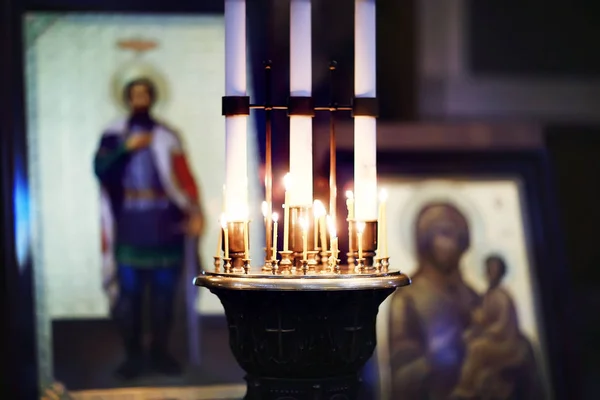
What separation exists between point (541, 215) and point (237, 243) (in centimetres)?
191

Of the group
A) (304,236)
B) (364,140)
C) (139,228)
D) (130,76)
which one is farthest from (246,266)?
(130,76)

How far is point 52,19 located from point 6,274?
99 cm

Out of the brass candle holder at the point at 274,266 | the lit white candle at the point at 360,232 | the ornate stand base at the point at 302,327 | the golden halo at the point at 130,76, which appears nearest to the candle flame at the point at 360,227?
the lit white candle at the point at 360,232

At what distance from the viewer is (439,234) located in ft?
13.5

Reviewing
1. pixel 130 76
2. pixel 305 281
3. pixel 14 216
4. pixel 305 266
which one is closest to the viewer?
pixel 305 281

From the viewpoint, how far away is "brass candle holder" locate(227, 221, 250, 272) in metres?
2.58

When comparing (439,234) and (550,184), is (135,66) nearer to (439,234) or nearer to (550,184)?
(439,234)

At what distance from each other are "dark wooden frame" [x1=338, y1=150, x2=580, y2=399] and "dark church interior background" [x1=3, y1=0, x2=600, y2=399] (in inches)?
0.4

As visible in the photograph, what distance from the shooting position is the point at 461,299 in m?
4.09

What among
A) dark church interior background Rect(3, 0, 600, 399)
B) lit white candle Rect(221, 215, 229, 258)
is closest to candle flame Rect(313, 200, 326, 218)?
lit white candle Rect(221, 215, 229, 258)

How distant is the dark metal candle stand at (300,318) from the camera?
2.44 m

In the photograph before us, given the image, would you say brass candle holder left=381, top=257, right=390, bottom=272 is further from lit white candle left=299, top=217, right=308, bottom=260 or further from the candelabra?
lit white candle left=299, top=217, right=308, bottom=260

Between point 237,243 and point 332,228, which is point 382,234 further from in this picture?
point 237,243

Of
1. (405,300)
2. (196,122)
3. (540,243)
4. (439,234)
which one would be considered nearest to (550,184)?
(540,243)
